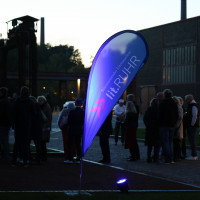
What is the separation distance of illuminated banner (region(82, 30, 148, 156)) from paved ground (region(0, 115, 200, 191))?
2.03 metres

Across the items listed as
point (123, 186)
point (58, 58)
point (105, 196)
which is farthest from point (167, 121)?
point (58, 58)

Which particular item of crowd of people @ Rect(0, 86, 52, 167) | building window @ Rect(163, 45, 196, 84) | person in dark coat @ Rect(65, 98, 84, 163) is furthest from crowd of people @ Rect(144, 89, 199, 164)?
building window @ Rect(163, 45, 196, 84)

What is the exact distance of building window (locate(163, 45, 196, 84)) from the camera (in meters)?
67.1

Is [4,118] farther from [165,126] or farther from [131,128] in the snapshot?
[165,126]

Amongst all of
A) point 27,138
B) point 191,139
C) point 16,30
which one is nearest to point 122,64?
point 27,138

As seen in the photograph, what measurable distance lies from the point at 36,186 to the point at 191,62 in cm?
5929

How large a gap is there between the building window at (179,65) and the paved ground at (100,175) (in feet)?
174

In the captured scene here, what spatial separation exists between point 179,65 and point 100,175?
59605 millimetres

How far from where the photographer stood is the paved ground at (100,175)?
32.0 feet

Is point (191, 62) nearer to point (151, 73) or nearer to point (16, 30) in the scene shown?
point (151, 73)

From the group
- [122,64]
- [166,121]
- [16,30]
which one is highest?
[16,30]

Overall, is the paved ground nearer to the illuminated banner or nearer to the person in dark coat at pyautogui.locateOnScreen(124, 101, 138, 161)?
the person in dark coat at pyautogui.locateOnScreen(124, 101, 138, 161)

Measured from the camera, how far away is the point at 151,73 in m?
74.2

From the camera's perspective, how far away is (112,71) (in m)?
7.90
